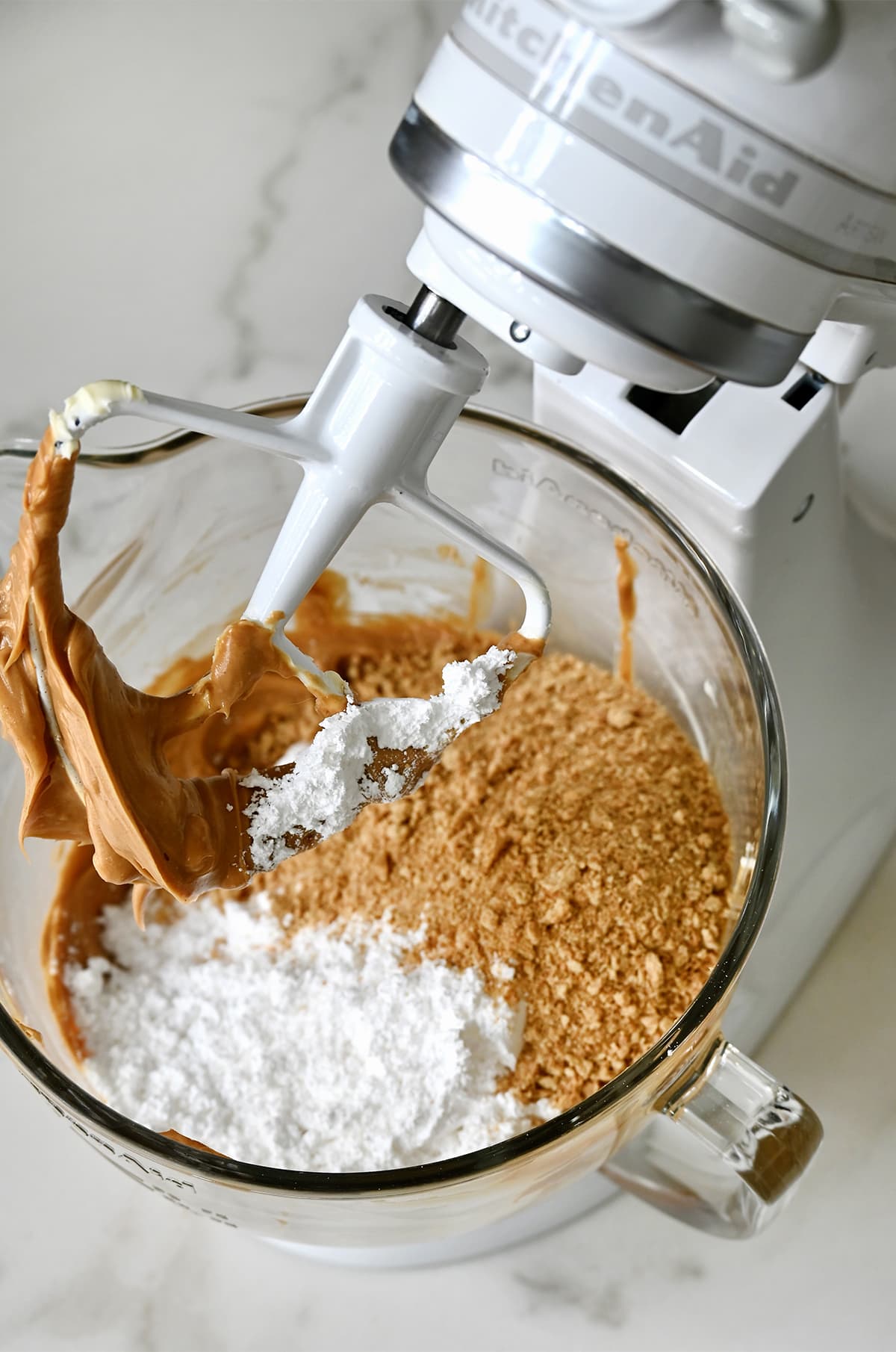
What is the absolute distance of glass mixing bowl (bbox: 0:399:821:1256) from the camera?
1.58ft

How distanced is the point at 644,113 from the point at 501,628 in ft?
1.46

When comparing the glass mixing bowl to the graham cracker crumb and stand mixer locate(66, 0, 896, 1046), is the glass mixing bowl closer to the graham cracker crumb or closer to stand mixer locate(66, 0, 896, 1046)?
Answer: the graham cracker crumb

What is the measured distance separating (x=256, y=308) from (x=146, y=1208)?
24.1 inches

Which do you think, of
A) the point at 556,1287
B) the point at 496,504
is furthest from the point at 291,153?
the point at 556,1287

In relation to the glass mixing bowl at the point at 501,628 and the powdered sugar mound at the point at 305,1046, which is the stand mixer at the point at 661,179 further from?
the powdered sugar mound at the point at 305,1046

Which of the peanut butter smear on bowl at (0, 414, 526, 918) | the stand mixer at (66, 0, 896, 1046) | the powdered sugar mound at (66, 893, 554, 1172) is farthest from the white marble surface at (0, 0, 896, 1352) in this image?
the stand mixer at (66, 0, 896, 1046)

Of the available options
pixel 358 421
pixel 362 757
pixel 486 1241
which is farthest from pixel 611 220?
pixel 486 1241

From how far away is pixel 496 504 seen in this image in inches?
27.1

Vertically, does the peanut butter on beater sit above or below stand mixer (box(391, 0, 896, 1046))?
below

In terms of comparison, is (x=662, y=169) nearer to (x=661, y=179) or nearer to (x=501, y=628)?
(x=661, y=179)

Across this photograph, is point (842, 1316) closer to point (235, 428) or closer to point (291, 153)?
point (235, 428)

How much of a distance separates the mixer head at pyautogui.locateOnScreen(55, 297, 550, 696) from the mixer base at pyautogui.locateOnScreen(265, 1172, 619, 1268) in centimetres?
36

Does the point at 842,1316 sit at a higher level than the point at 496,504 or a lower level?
lower

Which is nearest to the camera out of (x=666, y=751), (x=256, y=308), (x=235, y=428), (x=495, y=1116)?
(x=235, y=428)
